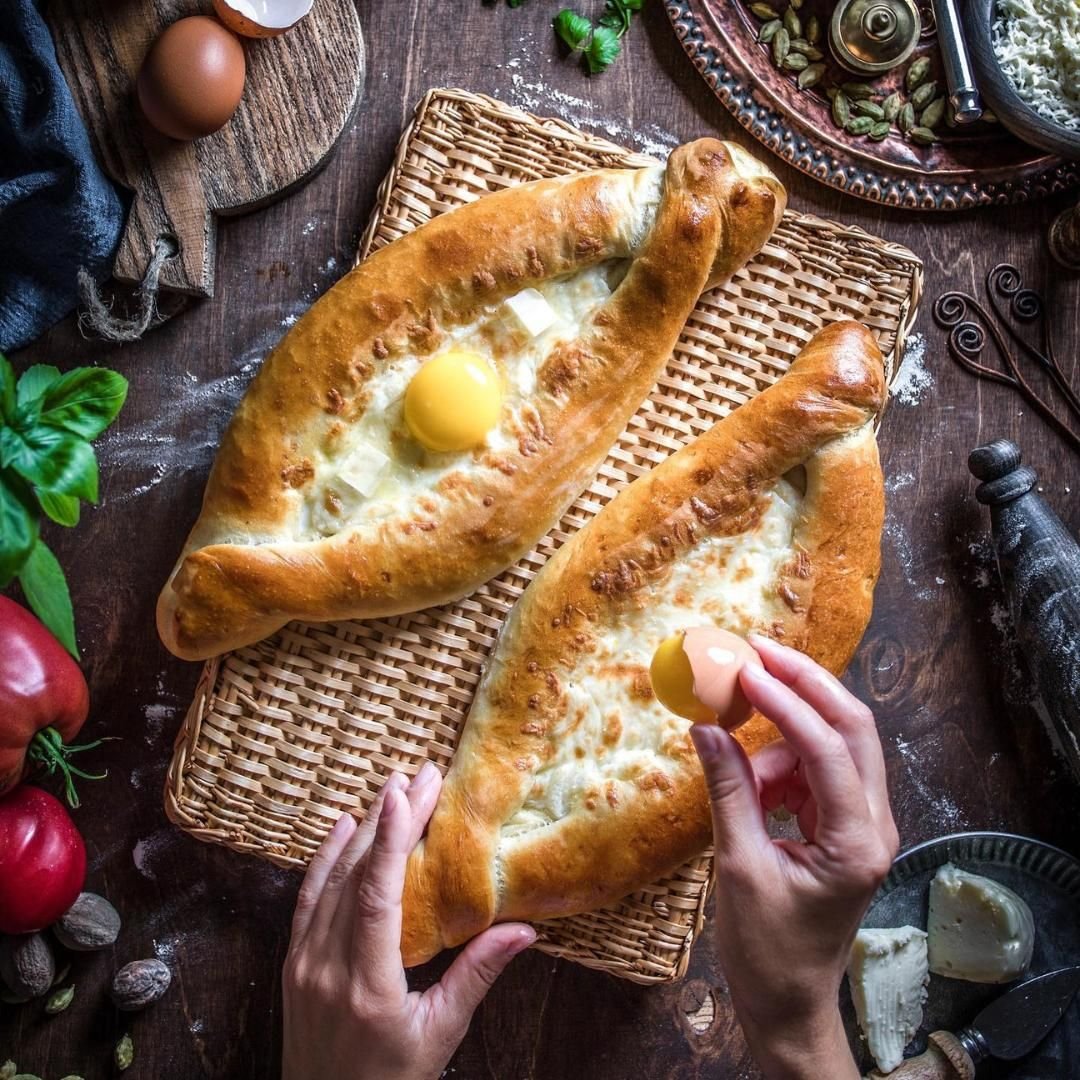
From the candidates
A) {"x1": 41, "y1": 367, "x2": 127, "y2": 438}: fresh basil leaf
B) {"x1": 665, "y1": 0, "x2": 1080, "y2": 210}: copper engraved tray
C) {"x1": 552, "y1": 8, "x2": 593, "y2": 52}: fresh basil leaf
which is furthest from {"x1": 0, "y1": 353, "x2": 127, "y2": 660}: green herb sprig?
{"x1": 665, "y1": 0, "x2": 1080, "y2": 210}: copper engraved tray

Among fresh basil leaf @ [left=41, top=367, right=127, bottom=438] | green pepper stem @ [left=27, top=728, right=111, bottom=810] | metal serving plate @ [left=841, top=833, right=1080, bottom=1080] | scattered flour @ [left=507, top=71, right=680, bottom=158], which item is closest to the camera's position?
fresh basil leaf @ [left=41, top=367, right=127, bottom=438]

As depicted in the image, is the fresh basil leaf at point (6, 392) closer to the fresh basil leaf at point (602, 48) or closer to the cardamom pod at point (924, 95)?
the fresh basil leaf at point (602, 48)

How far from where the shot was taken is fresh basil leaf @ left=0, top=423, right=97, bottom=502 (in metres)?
1.80

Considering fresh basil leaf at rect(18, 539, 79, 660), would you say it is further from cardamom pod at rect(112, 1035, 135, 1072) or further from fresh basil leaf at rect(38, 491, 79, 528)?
cardamom pod at rect(112, 1035, 135, 1072)

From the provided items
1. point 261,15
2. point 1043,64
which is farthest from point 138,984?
point 1043,64

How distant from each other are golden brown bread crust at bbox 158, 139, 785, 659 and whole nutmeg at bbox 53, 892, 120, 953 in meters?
0.71

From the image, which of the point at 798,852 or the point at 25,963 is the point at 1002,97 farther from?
the point at 25,963

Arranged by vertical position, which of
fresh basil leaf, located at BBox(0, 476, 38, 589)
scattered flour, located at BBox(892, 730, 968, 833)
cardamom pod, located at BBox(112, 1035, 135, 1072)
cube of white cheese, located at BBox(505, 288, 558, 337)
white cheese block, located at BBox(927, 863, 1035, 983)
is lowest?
cardamom pod, located at BBox(112, 1035, 135, 1072)

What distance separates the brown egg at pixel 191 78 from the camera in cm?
231

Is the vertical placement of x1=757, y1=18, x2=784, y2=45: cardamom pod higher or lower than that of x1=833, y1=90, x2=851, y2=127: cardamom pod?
higher

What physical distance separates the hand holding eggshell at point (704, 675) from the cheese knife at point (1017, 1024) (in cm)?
105

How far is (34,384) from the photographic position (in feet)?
6.09

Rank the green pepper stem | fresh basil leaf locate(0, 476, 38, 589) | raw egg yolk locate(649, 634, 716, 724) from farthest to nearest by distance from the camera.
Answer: the green pepper stem < raw egg yolk locate(649, 634, 716, 724) < fresh basil leaf locate(0, 476, 38, 589)

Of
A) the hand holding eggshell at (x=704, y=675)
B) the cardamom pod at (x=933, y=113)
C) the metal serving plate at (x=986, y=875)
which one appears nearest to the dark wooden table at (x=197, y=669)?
the metal serving plate at (x=986, y=875)
